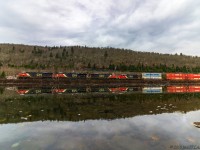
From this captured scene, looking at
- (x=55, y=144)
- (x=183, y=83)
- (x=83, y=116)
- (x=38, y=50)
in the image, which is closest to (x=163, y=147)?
(x=55, y=144)

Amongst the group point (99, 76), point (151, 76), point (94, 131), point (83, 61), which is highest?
point (83, 61)

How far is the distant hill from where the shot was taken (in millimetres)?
158125

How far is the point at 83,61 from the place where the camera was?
173000 millimetres

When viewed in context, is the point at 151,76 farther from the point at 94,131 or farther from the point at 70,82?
the point at 94,131

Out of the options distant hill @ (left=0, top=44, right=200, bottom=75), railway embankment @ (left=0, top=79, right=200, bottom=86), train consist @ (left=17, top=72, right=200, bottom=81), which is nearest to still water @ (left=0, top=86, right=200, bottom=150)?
railway embankment @ (left=0, top=79, right=200, bottom=86)

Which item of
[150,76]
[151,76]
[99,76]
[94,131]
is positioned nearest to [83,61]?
[150,76]

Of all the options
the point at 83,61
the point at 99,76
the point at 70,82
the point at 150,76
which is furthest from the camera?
the point at 83,61

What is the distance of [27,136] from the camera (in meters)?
21.6

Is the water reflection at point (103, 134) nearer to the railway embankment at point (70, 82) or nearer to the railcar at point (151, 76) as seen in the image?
the railway embankment at point (70, 82)

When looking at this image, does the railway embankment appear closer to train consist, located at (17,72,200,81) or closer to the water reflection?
train consist, located at (17,72,200,81)

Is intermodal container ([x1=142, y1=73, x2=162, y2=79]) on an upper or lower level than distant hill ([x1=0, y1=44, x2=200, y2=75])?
lower

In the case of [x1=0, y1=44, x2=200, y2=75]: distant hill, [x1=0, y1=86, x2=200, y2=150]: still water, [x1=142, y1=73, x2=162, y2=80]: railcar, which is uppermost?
[x1=0, y1=44, x2=200, y2=75]: distant hill

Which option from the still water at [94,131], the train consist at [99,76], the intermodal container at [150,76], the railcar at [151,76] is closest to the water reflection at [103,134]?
the still water at [94,131]

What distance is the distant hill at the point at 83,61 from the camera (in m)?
158
